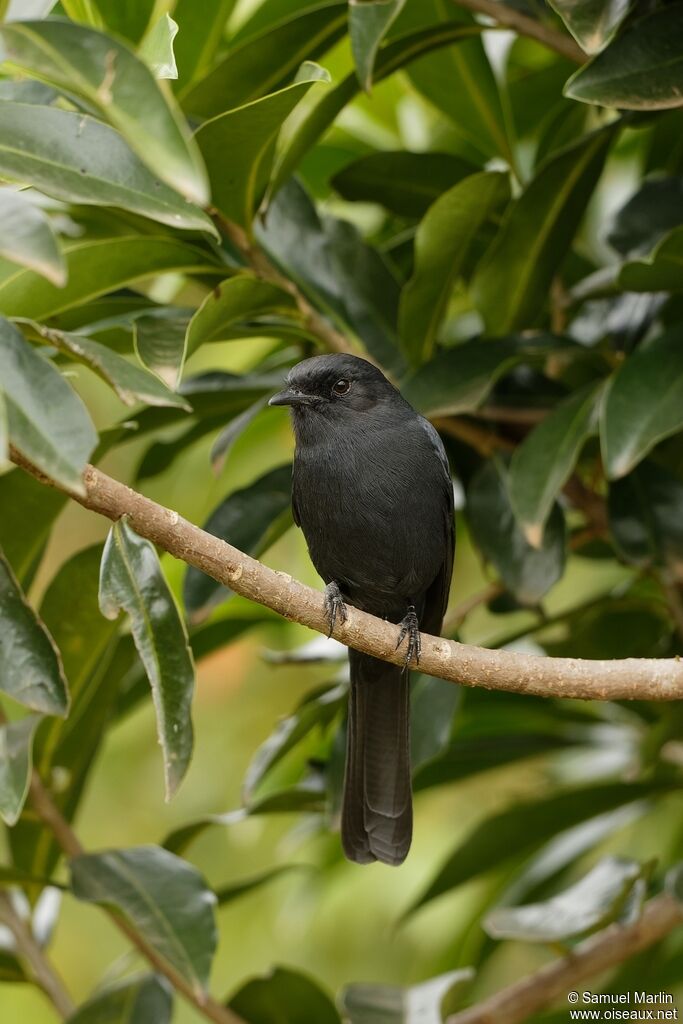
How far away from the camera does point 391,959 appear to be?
527cm

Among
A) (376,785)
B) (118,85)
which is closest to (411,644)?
(376,785)

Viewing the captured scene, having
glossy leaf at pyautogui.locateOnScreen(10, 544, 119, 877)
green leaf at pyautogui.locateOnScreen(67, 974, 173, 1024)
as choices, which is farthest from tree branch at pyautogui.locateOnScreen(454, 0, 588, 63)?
green leaf at pyautogui.locateOnScreen(67, 974, 173, 1024)

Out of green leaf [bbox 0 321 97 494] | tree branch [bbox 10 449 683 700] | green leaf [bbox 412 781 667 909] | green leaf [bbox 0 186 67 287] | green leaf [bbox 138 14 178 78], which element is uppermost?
green leaf [bbox 138 14 178 78]

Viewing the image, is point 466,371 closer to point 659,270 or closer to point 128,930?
point 659,270

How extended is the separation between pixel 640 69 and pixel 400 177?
829mm

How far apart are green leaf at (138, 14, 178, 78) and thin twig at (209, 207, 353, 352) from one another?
0.57 m

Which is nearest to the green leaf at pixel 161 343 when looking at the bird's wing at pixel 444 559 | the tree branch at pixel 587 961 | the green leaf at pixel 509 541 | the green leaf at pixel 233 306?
the green leaf at pixel 233 306

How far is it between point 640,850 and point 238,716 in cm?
218

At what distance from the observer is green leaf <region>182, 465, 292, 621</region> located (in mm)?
3047

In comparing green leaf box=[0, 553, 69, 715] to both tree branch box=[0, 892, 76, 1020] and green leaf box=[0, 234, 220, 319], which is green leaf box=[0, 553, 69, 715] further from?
tree branch box=[0, 892, 76, 1020]

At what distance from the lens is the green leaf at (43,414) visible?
173cm

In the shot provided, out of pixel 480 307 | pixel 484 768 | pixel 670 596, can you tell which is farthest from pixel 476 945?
pixel 480 307

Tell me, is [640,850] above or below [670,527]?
below

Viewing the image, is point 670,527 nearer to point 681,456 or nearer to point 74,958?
point 681,456
